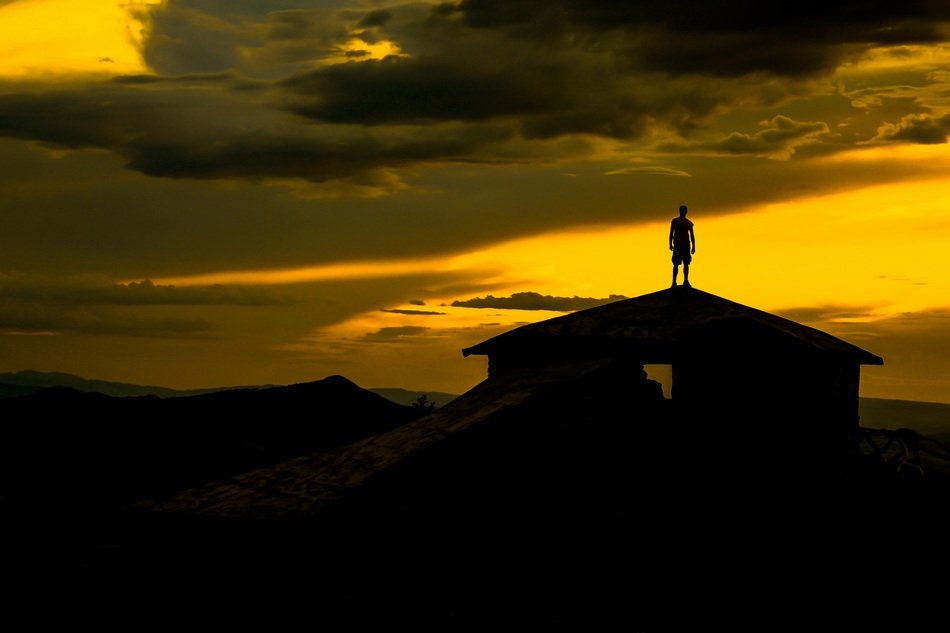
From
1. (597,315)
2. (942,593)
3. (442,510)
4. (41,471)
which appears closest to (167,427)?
(41,471)

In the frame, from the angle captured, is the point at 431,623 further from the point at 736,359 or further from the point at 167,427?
the point at 167,427

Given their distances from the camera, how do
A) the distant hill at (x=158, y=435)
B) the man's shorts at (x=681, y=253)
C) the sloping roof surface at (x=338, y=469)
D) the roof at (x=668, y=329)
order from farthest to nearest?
Answer: the distant hill at (x=158, y=435) → the man's shorts at (x=681, y=253) → the roof at (x=668, y=329) → the sloping roof surface at (x=338, y=469)

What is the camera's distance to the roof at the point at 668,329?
845 inches

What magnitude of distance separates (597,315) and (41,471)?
22.4 meters

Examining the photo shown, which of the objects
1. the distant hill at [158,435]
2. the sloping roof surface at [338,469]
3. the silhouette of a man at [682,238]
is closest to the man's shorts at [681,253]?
the silhouette of a man at [682,238]

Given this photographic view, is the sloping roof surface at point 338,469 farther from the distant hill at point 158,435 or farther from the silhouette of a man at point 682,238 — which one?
the distant hill at point 158,435

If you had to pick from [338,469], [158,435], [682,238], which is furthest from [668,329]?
[158,435]

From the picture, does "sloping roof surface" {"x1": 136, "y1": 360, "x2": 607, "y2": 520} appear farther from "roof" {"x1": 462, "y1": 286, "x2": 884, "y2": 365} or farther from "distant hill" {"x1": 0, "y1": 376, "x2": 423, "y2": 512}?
"distant hill" {"x1": 0, "y1": 376, "x2": 423, "y2": 512}

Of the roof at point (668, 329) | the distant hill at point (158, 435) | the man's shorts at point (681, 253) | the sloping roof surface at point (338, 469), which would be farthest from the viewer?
the distant hill at point (158, 435)

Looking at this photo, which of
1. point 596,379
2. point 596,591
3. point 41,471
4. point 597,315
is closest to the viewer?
point 596,591

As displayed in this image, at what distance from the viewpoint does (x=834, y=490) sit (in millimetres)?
20719

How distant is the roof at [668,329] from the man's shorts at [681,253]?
62 centimetres

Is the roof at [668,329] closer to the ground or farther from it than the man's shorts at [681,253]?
closer to the ground

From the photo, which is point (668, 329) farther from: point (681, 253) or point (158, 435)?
point (158, 435)
